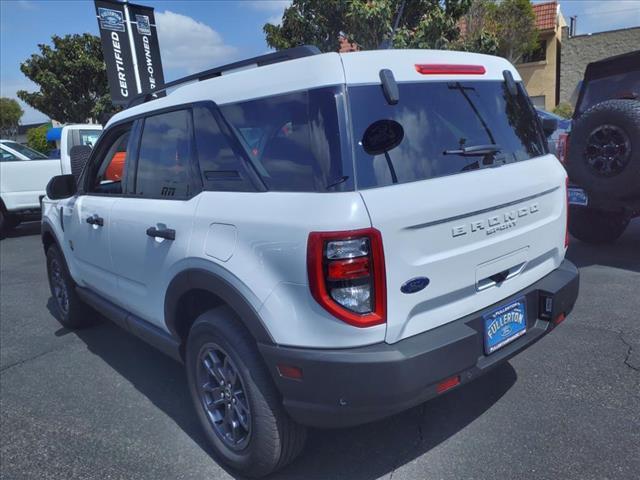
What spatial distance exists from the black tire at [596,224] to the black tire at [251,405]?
186 inches

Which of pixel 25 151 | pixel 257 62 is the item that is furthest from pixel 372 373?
pixel 25 151

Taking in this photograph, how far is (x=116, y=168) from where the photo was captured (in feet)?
12.0

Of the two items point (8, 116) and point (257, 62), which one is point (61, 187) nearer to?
point (257, 62)

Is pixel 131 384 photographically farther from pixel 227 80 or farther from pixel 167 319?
pixel 227 80

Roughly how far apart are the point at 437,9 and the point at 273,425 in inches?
408

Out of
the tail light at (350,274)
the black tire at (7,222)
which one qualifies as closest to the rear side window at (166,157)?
the tail light at (350,274)

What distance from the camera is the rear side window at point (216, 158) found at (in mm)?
2355

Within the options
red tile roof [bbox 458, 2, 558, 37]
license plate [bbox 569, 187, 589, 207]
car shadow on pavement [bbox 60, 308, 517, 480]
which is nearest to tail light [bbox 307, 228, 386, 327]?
car shadow on pavement [bbox 60, 308, 517, 480]

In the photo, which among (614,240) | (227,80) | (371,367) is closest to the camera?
(371,367)

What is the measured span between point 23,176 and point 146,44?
13.6 feet

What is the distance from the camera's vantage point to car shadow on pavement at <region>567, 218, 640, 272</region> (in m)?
5.42

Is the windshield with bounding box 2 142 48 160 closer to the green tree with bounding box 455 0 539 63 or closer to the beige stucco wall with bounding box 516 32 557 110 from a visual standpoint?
the green tree with bounding box 455 0 539 63

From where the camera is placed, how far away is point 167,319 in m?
2.81

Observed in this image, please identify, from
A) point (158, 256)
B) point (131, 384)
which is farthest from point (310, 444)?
point (131, 384)
